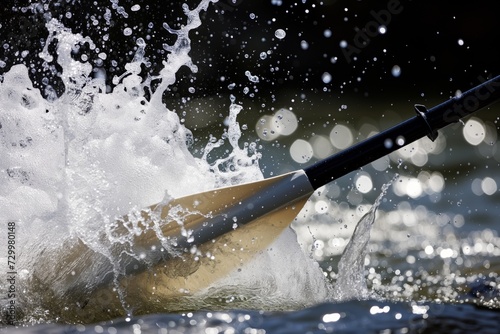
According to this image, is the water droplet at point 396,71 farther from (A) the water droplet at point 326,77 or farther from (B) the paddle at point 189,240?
(B) the paddle at point 189,240

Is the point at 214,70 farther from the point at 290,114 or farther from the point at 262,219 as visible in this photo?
the point at 262,219

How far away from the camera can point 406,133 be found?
2336 mm

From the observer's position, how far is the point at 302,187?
7.70 feet

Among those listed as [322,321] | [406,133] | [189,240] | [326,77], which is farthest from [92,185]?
[326,77]

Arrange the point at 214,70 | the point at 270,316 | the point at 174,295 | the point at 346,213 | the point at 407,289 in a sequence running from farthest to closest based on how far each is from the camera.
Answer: the point at 214,70
the point at 346,213
the point at 407,289
the point at 174,295
the point at 270,316

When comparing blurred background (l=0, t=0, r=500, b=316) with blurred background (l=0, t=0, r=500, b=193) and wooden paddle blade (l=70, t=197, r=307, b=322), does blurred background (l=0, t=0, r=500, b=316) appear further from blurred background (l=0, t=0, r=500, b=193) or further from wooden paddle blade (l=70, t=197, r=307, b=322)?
wooden paddle blade (l=70, t=197, r=307, b=322)

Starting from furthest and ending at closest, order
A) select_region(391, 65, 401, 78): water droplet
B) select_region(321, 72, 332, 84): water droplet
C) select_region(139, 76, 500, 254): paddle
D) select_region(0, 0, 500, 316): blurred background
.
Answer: select_region(321, 72, 332, 84): water droplet
select_region(391, 65, 401, 78): water droplet
select_region(0, 0, 500, 316): blurred background
select_region(139, 76, 500, 254): paddle

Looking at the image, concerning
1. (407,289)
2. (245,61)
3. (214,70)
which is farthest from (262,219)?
(245,61)

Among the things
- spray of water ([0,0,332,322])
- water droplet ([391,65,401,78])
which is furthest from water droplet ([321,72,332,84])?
spray of water ([0,0,332,322])

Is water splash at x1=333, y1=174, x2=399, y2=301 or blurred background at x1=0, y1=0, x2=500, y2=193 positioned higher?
blurred background at x1=0, y1=0, x2=500, y2=193

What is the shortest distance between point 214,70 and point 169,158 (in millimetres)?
5944

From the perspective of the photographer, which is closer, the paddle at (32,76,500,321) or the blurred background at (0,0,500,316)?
the paddle at (32,76,500,321)

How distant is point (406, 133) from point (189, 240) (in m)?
0.83

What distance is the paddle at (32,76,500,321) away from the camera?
2.21 metres
